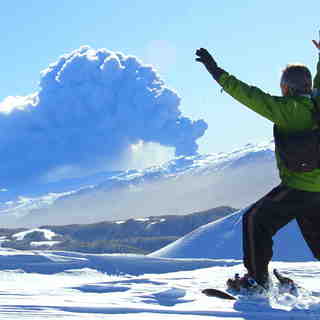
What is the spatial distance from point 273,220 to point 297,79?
0.99 metres

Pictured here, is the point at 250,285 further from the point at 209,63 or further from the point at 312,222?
the point at 209,63

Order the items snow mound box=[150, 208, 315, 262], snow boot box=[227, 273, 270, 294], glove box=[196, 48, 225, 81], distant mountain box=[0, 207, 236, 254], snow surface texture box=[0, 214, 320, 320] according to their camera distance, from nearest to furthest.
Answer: snow surface texture box=[0, 214, 320, 320], glove box=[196, 48, 225, 81], snow boot box=[227, 273, 270, 294], snow mound box=[150, 208, 315, 262], distant mountain box=[0, 207, 236, 254]

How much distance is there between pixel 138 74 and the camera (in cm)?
15300

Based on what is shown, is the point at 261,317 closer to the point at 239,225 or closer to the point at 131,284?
the point at 131,284

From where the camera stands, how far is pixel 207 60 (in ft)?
12.4

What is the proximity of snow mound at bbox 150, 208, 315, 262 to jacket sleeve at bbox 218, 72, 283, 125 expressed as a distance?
34.5 ft

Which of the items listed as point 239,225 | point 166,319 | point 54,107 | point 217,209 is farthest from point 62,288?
point 54,107

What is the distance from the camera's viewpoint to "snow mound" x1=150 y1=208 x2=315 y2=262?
14739mm

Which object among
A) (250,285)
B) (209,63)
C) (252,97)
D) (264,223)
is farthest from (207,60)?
(250,285)

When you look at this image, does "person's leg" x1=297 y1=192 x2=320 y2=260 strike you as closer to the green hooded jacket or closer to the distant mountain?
the green hooded jacket

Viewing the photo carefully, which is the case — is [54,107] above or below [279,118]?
above

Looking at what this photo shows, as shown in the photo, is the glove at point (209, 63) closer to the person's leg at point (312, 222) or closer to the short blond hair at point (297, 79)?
the short blond hair at point (297, 79)

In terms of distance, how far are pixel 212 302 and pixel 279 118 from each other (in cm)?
125

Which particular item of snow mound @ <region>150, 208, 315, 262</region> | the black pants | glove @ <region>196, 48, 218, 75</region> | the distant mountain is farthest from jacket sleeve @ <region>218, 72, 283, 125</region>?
the distant mountain
